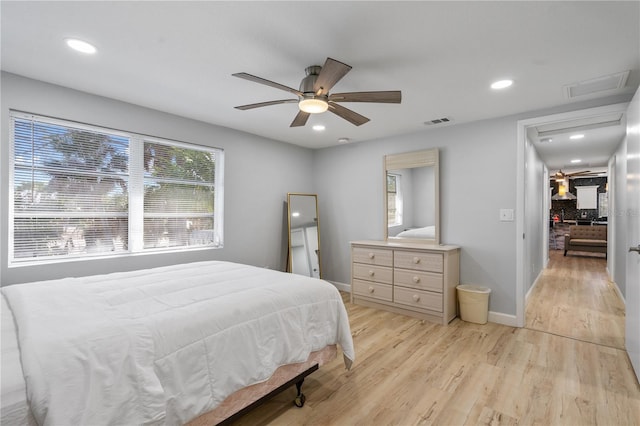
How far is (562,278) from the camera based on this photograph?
5.59 m

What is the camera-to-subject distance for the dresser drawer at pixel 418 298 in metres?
3.46

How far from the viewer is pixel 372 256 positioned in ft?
13.1

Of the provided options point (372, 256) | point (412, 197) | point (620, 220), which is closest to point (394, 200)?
point (412, 197)

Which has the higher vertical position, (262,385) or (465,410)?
(262,385)

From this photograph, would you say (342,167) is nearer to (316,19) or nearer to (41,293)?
(316,19)

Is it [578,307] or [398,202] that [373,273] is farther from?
[578,307]

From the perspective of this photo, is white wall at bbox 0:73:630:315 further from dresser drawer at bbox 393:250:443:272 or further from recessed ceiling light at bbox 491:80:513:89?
recessed ceiling light at bbox 491:80:513:89

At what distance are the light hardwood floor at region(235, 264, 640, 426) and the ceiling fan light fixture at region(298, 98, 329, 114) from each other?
6.61 feet

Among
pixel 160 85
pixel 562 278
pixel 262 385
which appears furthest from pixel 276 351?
pixel 562 278

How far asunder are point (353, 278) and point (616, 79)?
324cm

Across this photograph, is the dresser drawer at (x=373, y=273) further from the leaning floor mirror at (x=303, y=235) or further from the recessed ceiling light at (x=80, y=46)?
the recessed ceiling light at (x=80, y=46)

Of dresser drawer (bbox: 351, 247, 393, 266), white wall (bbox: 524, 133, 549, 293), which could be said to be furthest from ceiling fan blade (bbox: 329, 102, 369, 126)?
white wall (bbox: 524, 133, 549, 293)

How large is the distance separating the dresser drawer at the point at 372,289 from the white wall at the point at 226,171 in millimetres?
1183

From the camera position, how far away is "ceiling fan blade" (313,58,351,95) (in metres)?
1.77
